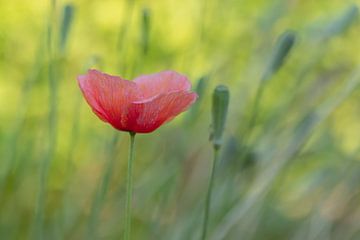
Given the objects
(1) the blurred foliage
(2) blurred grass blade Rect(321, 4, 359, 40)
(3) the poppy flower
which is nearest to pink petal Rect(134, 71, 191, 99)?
(3) the poppy flower

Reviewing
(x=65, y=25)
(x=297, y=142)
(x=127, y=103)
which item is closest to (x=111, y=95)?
(x=127, y=103)

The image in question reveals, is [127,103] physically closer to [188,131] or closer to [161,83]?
[161,83]

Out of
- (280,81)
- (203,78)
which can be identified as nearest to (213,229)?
(203,78)

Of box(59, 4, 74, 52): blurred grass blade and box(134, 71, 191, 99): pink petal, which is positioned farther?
box(59, 4, 74, 52): blurred grass blade

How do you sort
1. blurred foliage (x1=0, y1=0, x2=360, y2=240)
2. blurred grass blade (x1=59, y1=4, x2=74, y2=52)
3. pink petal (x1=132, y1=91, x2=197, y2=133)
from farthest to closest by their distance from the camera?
blurred foliage (x1=0, y1=0, x2=360, y2=240) → blurred grass blade (x1=59, y1=4, x2=74, y2=52) → pink petal (x1=132, y1=91, x2=197, y2=133)

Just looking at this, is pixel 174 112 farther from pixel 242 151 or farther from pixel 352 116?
pixel 352 116

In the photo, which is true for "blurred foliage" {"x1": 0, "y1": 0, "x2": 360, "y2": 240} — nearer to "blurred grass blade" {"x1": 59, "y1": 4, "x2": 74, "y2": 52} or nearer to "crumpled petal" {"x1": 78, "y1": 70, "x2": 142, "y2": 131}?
"blurred grass blade" {"x1": 59, "y1": 4, "x2": 74, "y2": 52}
